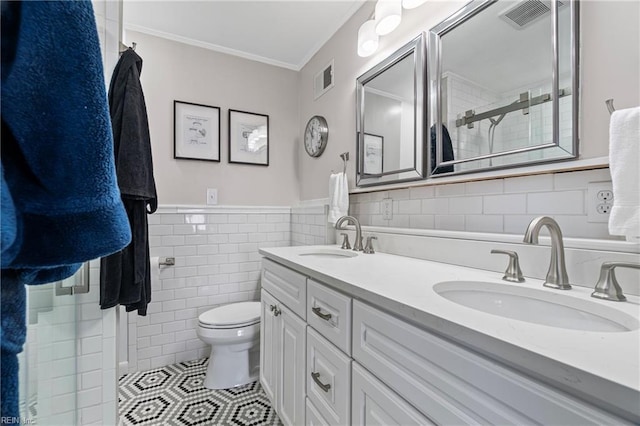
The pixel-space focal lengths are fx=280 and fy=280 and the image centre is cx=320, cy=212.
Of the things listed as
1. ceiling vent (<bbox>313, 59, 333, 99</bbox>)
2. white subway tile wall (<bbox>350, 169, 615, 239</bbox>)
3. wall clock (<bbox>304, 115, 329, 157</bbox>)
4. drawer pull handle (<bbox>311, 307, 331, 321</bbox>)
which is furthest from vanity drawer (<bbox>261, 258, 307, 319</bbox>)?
ceiling vent (<bbox>313, 59, 333, 99</bbox>)

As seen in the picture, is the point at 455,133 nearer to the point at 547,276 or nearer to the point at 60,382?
the point at 547,276

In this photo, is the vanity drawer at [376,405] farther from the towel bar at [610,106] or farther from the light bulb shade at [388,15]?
the light bulb shade at [388,15]

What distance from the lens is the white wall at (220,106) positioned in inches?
82.0

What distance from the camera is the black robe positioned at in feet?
3.59

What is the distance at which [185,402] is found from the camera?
163 cm

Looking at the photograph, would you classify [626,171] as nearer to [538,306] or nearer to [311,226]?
[538,306]

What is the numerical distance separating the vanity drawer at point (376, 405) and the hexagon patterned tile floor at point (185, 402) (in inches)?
36.6

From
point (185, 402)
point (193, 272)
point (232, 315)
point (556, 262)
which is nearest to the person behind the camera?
point (556, 262)

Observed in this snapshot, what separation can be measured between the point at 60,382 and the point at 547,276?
1.57 m

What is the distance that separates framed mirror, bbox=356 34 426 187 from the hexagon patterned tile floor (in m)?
1.44

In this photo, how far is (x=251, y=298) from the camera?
2.33 meters

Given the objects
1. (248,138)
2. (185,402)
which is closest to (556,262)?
(185,402)

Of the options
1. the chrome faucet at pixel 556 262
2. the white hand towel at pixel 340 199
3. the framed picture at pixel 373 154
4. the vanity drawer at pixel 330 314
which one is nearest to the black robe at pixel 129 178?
the vanity drawer at pixel 330 314

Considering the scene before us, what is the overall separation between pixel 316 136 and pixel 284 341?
154 centimetres
